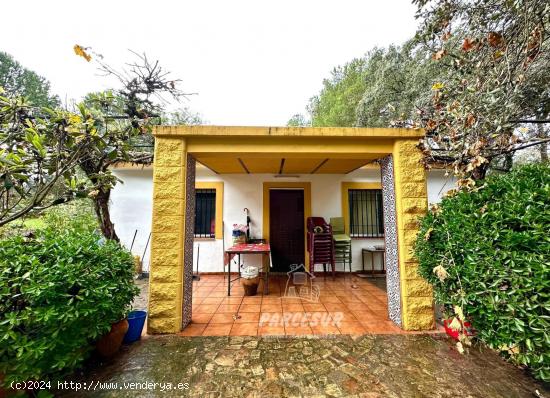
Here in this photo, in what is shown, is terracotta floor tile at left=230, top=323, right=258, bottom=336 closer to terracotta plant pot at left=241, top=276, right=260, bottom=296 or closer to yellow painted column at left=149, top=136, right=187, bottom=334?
yellow painted column at left=149, top=136, right=187, bottom=334

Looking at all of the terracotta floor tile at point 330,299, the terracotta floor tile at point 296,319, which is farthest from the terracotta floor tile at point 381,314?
the terracotta floor tile at point 296,319

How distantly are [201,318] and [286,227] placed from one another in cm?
345

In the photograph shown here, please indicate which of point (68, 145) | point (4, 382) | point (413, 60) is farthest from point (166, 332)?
point (413, 60)

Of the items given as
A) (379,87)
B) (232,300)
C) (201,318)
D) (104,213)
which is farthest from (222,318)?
(379,87)

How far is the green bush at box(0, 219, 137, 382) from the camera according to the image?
70.4 inches

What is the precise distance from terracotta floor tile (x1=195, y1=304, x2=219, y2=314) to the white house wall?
2.18 meters

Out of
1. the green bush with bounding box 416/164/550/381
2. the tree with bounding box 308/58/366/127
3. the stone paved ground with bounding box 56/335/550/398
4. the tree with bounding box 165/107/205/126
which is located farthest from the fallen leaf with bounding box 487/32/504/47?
the tree with bounding box 308/58/366/127

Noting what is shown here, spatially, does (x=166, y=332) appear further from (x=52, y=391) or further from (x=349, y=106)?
(x=349, y=106)

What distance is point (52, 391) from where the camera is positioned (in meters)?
2.10

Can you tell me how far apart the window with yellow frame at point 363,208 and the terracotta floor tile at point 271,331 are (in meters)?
3.95

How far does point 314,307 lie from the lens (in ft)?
13.5

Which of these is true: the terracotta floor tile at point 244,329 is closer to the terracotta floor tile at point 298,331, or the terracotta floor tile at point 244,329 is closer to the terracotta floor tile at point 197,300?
the terracotta floor tile at point 298,331

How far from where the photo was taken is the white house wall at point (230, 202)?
6.38m

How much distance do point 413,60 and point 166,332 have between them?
10.8 metres
